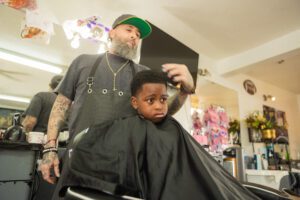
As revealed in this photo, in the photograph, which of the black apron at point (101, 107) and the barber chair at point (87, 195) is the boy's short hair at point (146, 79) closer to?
the black apron at point (101, 107)

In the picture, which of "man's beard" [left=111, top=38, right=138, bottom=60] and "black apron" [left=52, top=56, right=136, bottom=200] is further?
"man's beard" [left=111, top=38, right=138, bottom=60]

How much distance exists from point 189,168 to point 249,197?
240 millimetres

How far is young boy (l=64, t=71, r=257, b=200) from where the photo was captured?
0.67 metres

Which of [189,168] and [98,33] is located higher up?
[98,33]

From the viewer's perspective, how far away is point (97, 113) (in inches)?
42.6

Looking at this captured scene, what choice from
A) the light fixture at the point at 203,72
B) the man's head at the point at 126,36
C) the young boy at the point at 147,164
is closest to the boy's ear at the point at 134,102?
the young boy at the point at 147,164

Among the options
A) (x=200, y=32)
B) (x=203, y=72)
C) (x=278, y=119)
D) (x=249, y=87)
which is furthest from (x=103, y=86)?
(x=278, y=119)

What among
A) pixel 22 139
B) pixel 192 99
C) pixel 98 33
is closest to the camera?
pixel 22 139

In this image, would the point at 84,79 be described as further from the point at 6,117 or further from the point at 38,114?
the point at 6,117

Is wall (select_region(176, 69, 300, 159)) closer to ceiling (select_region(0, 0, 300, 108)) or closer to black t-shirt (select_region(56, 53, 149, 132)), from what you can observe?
ceiling (select_region(0, 0, 300, 108))

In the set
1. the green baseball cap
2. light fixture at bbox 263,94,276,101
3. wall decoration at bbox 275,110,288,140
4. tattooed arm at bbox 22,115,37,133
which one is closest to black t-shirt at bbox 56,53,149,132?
the green baseball cap

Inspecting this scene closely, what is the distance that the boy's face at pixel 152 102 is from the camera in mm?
1001

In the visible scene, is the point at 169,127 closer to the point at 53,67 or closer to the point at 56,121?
Answer: the point at 56,121

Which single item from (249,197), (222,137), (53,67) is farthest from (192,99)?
(249,197)
